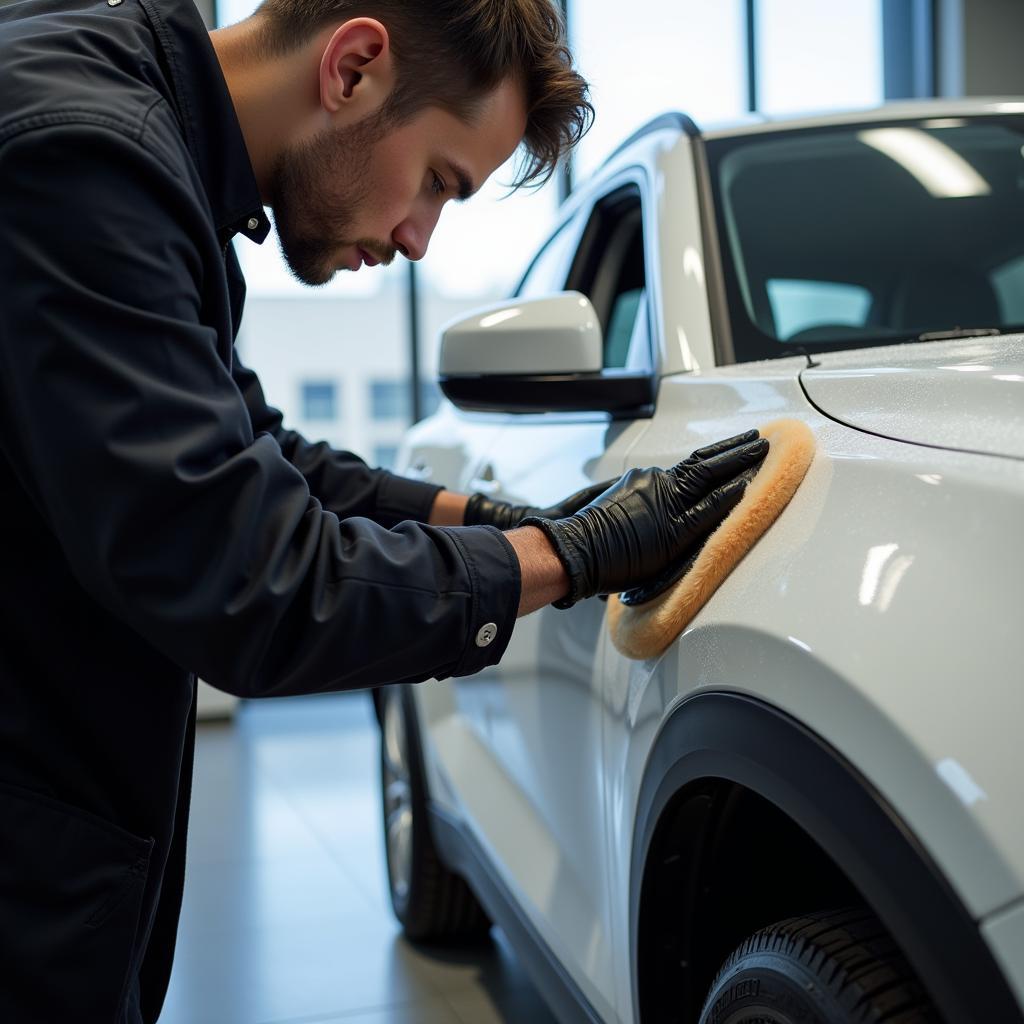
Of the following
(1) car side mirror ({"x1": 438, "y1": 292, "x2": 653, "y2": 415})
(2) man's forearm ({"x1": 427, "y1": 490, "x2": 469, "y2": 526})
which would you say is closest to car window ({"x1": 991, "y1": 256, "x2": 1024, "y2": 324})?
(1) car side mirror ({"x1": 438, "y1": 292, "x2": 653, "y2": 415})

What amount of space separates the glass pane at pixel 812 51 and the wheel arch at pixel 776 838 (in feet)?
17.5

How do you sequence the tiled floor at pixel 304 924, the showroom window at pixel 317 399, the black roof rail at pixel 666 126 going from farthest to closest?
the showroom window at pixel 317 399 → the tiled floor at pixel 304 924 → the black roof rail at pixel 666 126

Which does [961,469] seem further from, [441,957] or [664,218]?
[441,957]

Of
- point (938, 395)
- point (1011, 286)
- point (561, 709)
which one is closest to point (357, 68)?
point (938, 395)

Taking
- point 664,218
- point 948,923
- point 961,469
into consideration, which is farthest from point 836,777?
point 664,218

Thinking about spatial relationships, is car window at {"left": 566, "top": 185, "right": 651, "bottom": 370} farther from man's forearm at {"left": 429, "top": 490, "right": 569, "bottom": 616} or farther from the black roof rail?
man's forearm at {"left": 429, "top": 490, "right": 569, "bottom": 616}

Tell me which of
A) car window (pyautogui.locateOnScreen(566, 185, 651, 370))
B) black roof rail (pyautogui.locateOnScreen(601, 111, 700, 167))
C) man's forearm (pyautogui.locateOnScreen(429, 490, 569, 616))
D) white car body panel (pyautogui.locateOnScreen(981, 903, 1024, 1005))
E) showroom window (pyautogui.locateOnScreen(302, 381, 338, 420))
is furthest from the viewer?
showroom window (pyautogui.locateOnScreen(302, 381, 338, 420))

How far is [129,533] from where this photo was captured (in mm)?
903

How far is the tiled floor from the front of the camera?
89.3 inches

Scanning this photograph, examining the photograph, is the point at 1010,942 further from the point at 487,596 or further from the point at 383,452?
the point at 383,452

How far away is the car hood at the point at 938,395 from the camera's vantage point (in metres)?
0.87

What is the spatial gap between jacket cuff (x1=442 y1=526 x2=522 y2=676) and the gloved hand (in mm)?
72

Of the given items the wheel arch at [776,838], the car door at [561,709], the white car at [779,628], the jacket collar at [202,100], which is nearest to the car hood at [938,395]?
the white car at [779,628]

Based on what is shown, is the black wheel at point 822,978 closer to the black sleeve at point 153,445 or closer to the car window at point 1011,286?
the black sleeve at point 153,445
